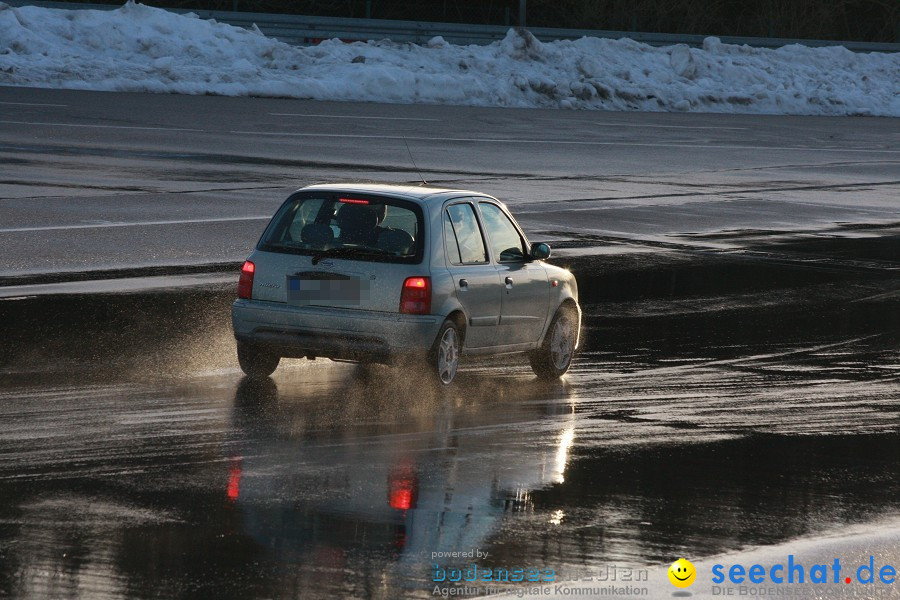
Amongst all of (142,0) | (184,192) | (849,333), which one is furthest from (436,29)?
(849,333)

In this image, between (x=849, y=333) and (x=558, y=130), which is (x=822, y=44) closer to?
(x=558, y=130)

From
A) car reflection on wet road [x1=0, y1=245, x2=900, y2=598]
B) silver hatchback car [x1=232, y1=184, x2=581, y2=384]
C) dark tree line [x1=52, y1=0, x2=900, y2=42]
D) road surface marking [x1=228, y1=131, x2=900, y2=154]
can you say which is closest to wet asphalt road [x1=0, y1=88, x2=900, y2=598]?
car reflection on wet road [x1=0, y1=245, x2=900, y2=598]

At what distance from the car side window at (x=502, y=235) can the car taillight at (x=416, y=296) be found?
1.11 metres

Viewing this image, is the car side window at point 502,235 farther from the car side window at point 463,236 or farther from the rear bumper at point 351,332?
the rear bumper at point 351,332

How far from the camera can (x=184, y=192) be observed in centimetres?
2192

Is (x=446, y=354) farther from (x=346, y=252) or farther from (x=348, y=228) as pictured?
(x=348, y=228)

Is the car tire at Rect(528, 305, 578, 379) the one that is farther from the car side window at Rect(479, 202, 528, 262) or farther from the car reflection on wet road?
the car side window at Rect(479, 202, 528, 262)

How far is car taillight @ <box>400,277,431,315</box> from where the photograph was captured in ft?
32.2

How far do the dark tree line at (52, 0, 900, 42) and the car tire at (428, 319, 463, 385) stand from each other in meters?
37.2

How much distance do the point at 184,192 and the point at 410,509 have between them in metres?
15.5

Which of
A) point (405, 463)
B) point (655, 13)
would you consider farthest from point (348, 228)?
point (655, 13)

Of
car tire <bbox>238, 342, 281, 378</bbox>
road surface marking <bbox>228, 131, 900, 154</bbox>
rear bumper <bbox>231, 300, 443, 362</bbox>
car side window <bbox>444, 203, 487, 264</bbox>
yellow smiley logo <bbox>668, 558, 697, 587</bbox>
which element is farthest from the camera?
road surface marking <bbox>228, 131, 900, 154</bbox>

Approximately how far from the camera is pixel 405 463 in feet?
26.2

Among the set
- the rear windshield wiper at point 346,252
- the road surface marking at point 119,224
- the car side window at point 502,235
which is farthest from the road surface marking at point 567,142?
the rear windshield wiper at point 346,252
